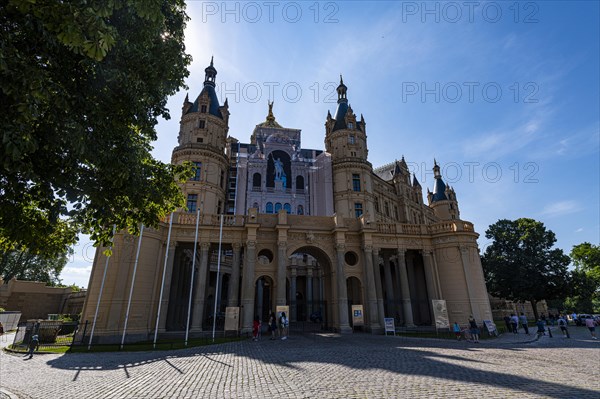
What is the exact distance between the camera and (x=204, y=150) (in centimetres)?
4119

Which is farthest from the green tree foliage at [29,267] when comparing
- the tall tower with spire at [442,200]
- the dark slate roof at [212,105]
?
the tall tower with spire at [442,200]

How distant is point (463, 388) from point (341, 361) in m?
5.40

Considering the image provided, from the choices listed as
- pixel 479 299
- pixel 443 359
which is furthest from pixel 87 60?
pixel 479 299

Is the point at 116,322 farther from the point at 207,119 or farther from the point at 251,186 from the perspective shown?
the point at 207,119

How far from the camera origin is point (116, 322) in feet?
71.7

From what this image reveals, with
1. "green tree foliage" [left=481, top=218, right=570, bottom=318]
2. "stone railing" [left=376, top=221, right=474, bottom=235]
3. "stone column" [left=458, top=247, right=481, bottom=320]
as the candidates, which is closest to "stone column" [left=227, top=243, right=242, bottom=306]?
"stone railing" [left=376, top=221, right=474, bottom=235]

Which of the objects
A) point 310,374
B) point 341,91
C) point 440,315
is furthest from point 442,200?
point 310,374

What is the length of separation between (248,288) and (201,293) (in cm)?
392

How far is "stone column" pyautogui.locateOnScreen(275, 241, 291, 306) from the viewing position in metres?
24.9

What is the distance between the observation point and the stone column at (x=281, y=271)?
982 inches

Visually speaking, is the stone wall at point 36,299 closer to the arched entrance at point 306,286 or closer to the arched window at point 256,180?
the arched window at point 256,180

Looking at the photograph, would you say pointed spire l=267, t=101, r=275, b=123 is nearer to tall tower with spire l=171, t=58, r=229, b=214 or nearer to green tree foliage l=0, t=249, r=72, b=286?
tall tower with spire l=171, t=58, r=229, b=214

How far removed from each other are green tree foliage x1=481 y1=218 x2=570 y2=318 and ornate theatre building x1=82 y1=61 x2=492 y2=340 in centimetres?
1890

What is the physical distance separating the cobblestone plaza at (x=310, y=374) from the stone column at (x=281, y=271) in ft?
26.7
